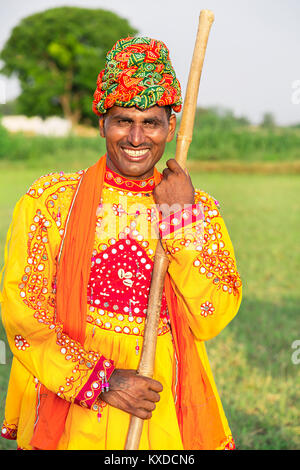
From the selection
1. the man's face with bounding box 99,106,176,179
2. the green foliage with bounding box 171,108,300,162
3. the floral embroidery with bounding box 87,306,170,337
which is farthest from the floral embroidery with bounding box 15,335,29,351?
the green foliage with bounding box 171,108,300,162

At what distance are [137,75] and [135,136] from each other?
20 cm

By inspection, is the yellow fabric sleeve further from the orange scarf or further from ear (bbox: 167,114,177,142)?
ear (bbox: 167,114,177,142)

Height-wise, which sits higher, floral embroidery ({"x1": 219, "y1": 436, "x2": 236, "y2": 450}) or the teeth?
the teeth

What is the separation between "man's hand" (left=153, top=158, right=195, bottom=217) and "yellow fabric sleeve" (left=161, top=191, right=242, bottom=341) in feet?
0.12

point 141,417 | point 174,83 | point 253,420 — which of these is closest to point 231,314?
point 141,417

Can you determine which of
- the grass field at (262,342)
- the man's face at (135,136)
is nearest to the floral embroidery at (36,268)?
the man's face at (135,136)

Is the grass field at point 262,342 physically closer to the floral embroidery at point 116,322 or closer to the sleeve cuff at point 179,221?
the floral embroidery at point 116,322

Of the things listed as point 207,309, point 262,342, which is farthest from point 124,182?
point 262,342

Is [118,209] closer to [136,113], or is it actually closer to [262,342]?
[136,113]

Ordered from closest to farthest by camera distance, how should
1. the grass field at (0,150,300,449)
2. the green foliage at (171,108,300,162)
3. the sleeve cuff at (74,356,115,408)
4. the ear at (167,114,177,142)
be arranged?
the sleeve cuff at (74,356,115,408) < the ear at (167,114,177,142) < the grass field at (0,150,300,449) < the green foliage at (171,108,300,162)

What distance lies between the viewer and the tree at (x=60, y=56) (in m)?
40.2

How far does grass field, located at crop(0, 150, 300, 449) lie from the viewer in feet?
13.0

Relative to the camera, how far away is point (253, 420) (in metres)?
3.99

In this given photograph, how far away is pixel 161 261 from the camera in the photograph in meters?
1.94
